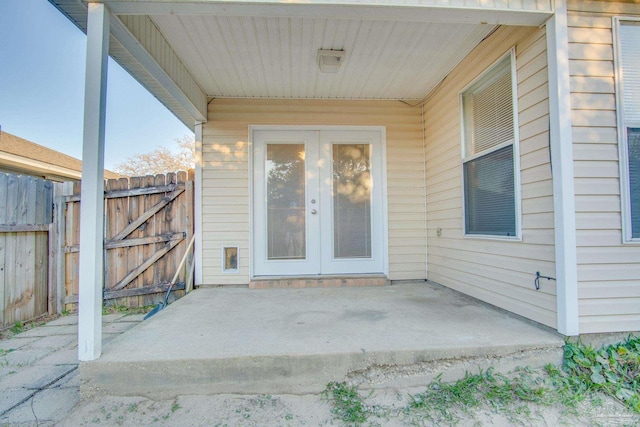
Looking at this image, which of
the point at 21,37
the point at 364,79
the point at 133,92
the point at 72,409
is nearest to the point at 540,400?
the point at 72,409

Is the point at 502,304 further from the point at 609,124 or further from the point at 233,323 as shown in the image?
the point at 233,323

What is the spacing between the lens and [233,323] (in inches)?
95.3

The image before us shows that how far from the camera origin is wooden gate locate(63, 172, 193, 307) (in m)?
3.78

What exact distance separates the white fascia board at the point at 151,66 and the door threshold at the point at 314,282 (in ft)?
7.32

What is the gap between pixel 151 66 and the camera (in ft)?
8.79

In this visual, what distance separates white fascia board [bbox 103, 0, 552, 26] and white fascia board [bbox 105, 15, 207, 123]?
0.68ft

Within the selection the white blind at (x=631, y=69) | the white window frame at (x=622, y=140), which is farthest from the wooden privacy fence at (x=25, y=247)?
the white blind at (x=631, y=69)

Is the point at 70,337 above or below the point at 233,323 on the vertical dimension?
below

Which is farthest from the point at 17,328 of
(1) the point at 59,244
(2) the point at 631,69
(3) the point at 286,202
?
(2) the point at 631,69

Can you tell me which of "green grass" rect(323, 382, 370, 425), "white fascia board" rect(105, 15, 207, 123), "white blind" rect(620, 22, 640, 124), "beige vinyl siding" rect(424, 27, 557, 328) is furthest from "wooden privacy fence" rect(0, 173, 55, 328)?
"white blind" rect(620, 22, 640, 124)

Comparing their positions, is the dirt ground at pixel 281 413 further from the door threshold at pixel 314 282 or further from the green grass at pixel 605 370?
the door threshold at pixel 314 282

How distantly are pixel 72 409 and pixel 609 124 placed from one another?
12.5ft

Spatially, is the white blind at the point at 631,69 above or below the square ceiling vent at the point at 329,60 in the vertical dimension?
below

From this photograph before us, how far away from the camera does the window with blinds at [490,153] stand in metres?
2.58
